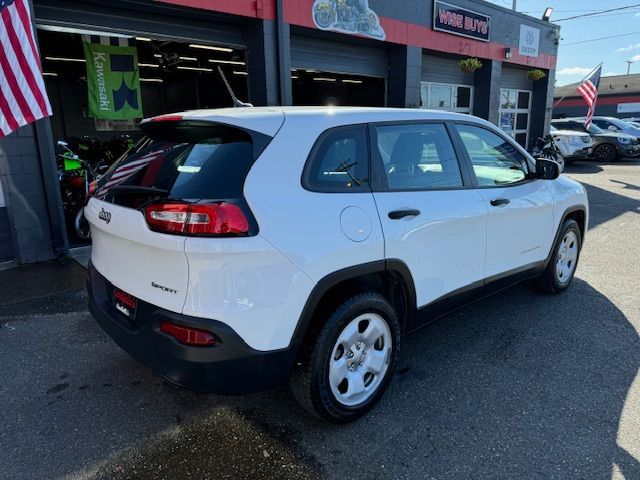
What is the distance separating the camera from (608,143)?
1806 cm

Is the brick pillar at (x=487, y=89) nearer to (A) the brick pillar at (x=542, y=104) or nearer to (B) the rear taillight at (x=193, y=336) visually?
(A) the brick pillar at (x=542, y=104)

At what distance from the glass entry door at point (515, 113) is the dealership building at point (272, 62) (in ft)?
0.14

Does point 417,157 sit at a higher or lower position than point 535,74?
lower

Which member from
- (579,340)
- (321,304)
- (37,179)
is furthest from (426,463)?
(37,179)

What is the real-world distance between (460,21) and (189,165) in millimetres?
11072

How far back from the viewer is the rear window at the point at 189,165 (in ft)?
7.43

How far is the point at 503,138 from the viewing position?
3.99m

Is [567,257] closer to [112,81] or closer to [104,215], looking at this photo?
[104,215]

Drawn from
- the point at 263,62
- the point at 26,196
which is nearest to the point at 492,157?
the point at 263,62

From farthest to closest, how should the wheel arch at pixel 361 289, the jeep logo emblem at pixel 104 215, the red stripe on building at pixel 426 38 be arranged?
the red stripe on building at pixel 426 38, the jeep logo emblem at pixel 104 215, the wheel arch at pixel 361 289

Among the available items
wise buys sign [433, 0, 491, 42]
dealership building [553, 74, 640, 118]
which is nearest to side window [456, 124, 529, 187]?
wise buys sign [433, 0, 491, 42]

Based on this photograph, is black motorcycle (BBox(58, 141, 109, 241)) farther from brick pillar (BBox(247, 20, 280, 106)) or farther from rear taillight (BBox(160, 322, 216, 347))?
rear taillight (BBox(160, 322, 216, 347))

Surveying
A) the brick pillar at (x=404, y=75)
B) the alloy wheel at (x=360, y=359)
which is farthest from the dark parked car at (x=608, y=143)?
the alloy wheel at (x=360, y=359)

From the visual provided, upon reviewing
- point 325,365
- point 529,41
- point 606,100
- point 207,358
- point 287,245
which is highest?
point 529,41
